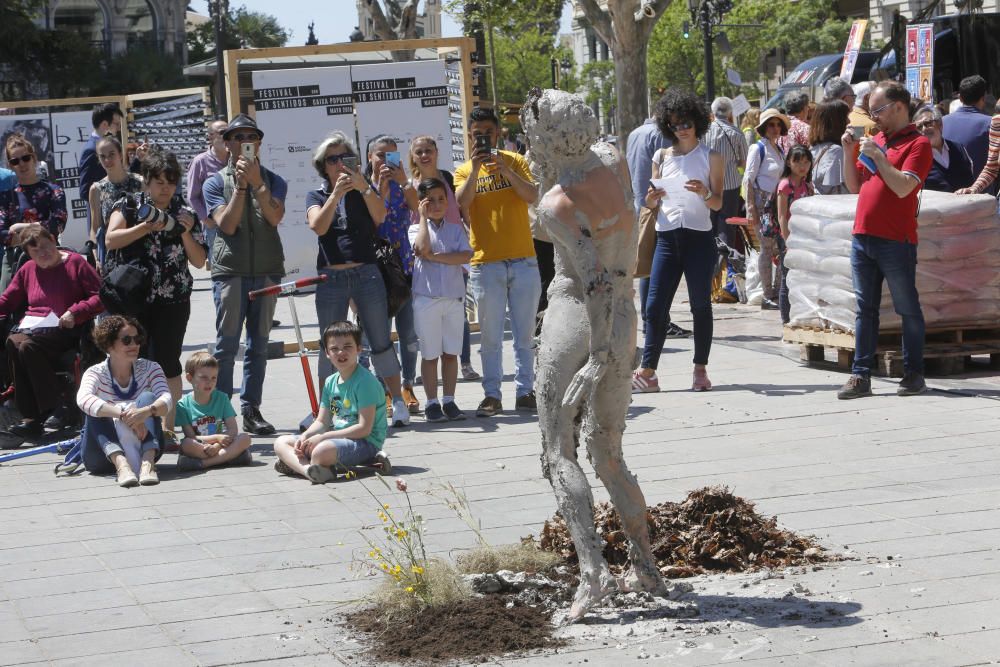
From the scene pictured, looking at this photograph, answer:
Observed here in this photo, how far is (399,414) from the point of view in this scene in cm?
929

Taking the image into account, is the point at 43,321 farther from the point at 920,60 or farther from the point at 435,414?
the point at 920,60

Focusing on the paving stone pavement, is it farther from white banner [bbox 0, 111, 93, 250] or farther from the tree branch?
the tree branch

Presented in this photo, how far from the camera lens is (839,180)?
11.0m

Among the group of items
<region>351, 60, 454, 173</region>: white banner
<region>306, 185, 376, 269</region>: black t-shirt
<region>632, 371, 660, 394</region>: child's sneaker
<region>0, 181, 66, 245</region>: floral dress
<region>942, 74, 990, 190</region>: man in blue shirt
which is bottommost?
<region>632, 371, 660, 394</region>: child's sneaker

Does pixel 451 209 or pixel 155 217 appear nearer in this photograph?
pixel 155 217

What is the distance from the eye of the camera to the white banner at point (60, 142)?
58.7 ft

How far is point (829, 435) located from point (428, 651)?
4.07m

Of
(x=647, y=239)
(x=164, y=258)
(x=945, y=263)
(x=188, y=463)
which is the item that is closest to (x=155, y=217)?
(x=164, y=258)

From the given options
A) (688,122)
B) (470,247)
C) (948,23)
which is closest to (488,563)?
(470,247)

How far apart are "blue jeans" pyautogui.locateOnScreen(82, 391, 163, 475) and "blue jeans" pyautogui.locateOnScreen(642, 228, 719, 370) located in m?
3.51

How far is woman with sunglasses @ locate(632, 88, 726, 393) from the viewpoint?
32.0 ft

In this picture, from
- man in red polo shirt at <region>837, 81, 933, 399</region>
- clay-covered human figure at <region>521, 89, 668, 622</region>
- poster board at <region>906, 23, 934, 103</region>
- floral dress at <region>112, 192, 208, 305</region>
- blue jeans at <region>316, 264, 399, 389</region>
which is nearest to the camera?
clay-covered human figure at <region>521, 89, 668, 622</region>

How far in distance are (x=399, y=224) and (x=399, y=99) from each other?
2781mm

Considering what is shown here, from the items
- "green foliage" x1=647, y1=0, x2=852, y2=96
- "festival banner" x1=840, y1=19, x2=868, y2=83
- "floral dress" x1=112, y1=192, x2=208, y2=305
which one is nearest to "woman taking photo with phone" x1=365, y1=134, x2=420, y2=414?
"floral dress" x1=112, y1=192, x2=208, y2=305
